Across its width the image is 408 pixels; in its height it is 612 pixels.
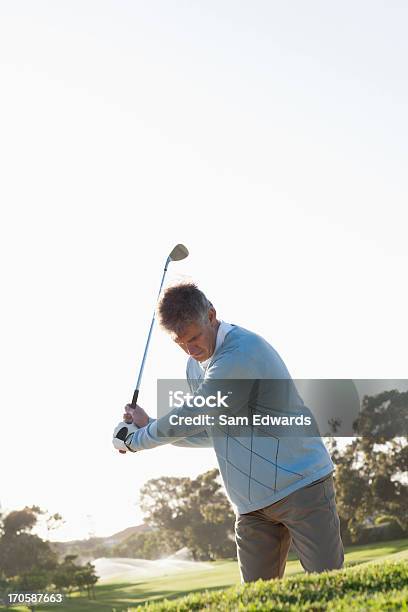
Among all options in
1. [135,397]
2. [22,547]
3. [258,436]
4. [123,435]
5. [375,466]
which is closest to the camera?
[258,436]

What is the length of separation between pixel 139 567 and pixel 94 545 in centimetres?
245

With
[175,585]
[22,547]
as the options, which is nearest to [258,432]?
[22,547]

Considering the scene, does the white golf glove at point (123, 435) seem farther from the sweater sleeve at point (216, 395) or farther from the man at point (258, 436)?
the sweater sleeve at point (216, 395)

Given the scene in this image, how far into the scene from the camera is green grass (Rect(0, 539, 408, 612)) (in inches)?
1305

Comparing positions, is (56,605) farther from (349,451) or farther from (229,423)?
(229,423)

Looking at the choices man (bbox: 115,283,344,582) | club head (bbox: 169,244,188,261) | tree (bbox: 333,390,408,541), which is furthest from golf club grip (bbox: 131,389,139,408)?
tree (bbox: 333,390,408,541)

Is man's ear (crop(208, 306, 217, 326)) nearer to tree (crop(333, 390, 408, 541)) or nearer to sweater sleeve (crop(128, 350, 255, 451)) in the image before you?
sweater sleeve (crop(128, 350, 255, 451))

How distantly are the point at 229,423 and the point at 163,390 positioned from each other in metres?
1.97

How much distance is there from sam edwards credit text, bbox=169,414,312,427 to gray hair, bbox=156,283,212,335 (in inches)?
21.0

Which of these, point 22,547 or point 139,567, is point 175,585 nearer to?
point 139,567

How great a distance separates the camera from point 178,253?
7.89 m

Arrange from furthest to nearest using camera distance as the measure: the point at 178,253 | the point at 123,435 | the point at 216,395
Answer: the point at 178,253 → the point at 123,435 → the point at 216,395

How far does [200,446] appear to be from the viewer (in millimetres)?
5844

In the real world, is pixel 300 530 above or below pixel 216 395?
below
